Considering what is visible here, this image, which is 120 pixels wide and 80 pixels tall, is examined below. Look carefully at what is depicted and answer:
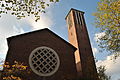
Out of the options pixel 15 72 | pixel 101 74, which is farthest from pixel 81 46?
pixel 15 72

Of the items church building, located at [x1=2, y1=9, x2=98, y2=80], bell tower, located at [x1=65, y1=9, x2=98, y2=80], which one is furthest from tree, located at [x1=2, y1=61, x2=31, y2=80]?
bell tower, located at [x1=65, y1=9, x2=98, y2=80]

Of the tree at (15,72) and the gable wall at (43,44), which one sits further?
the gable wall at (43,44)

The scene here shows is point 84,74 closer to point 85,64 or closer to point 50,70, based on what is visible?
point 85,64

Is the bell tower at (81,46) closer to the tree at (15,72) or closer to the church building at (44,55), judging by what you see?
the church building at (44,55)

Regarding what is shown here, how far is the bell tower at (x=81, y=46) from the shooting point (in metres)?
20.7

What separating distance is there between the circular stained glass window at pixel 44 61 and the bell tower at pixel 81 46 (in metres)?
5.08

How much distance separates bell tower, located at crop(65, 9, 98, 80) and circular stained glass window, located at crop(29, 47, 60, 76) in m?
5.08

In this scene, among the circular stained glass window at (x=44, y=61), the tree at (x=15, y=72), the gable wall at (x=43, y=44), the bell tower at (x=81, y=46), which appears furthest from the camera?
the bell tower at (x=81, y=46)

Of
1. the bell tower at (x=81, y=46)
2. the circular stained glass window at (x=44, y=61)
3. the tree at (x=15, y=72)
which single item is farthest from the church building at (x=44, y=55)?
the bell tower at (x=81, y=46)

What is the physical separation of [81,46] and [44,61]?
413 inches

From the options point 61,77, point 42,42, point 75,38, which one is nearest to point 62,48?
point 42,42

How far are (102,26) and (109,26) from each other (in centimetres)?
83

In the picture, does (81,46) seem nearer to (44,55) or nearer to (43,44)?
(43,44)

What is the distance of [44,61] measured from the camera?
15.2 metres
